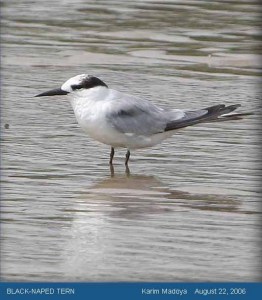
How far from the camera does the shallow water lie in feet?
19.5

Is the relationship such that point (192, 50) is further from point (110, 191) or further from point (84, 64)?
point (110, 191)

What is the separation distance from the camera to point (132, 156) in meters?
8.16

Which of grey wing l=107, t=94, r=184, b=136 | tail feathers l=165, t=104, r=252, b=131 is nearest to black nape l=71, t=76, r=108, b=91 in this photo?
grey wing l=107, t=94, r=184, b=136

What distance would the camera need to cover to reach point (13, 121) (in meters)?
8.51

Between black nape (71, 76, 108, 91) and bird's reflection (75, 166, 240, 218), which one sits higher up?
black nape (71, 76, 108, 91)

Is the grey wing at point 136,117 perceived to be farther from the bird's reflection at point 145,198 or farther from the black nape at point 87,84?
the bird's reflection at point 145,198

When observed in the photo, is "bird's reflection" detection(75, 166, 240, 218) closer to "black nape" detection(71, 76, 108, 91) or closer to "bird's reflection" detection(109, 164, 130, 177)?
"bird's reflection" detection(109, 164, 130, 177)

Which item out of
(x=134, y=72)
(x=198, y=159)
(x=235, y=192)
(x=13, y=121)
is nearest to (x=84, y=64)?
(x=134, y=72)

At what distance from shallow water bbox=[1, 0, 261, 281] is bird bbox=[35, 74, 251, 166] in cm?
15

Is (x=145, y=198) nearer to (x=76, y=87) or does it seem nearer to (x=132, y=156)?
(x=132, y=156)

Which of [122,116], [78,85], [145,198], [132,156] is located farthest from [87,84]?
[145,198]

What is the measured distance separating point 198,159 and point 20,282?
2.50 m

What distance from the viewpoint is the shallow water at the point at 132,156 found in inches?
234

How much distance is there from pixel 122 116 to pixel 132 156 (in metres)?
0.34
